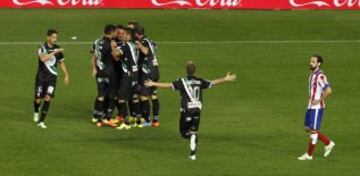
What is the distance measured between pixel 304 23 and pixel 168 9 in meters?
7.14

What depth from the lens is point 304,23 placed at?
44.0 m

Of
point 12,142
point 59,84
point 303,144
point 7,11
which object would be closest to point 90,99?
point 59,84

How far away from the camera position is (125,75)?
81.4 feet

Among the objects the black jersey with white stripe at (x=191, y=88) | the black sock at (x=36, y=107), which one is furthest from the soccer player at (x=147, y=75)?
the black jersey with white stripe at (x=191, y=88)

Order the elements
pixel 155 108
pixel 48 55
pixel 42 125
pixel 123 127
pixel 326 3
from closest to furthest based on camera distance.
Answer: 1. pixel 48 55
2. pixel 42 125
3. pixel 123 127
4. pixel 155 108
5. pixel 326 3

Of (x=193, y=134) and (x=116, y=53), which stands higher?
(x=116, y=53)

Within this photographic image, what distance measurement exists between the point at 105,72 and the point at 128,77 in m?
0.71

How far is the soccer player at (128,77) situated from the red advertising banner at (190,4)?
Answer: 71.8 feet

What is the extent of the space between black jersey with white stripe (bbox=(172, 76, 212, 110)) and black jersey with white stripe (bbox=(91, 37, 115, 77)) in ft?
12.9

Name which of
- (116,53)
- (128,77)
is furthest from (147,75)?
(116,53)

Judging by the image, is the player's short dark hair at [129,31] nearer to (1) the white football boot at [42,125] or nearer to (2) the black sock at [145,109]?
(2) the black sock at [145,109]

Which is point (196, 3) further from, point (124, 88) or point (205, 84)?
point (205, 84)

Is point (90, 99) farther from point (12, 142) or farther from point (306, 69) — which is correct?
point (306, 69)

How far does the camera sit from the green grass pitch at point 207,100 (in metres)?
21.6
